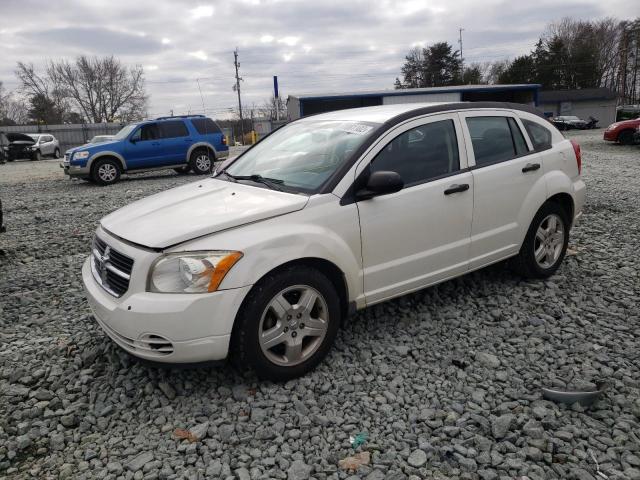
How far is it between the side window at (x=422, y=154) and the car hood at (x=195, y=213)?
77 cm

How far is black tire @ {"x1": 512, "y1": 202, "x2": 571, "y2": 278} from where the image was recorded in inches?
173

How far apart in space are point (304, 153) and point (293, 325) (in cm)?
140

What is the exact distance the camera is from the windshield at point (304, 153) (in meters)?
3.43

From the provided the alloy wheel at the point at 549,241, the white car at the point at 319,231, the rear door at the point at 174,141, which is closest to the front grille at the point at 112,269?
the white car at the point at 319,231

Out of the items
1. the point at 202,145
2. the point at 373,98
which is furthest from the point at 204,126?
the point at 373,98

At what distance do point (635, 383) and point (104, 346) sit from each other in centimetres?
360

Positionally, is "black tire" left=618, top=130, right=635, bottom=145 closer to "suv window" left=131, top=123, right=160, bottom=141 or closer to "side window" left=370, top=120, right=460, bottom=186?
"suv window" left=131, top=123, right=160, bottom=141

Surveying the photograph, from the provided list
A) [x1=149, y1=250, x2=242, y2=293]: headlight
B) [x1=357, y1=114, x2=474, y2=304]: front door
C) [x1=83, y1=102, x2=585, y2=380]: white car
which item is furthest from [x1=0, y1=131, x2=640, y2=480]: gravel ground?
[x1=149, y1=250, x2=242, y2=293]: headlight

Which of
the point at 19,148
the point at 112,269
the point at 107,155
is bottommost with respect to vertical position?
the point at 112,269

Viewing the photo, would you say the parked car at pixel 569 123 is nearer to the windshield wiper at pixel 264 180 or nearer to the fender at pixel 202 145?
the fender at pixel 202 145

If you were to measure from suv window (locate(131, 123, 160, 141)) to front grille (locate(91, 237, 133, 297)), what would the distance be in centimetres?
1187

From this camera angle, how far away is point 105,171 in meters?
13.8

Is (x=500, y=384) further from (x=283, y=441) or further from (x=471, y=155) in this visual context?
(x=471, y=155)

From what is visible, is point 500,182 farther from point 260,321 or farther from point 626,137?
point 626,137
